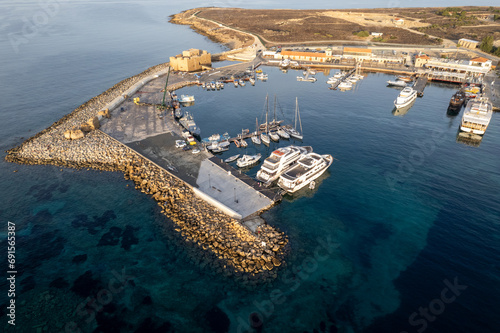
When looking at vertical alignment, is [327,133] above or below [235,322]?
above

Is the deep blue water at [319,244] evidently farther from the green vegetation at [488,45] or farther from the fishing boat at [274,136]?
the green vegetation at [488,45]

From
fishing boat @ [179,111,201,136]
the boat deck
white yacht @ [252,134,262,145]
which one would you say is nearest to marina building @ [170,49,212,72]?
fishing boat @ [179,111,201,136]

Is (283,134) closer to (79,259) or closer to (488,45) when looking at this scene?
(79,259)

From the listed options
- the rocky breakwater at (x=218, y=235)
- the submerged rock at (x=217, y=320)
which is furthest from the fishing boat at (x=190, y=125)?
the submerged rock at (x=217, y=320)

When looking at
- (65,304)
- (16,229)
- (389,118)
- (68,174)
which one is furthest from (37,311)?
(389,118)

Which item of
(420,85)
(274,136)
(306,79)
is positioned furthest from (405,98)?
(274,136)

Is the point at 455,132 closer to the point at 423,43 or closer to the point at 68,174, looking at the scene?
the point at 68,174
